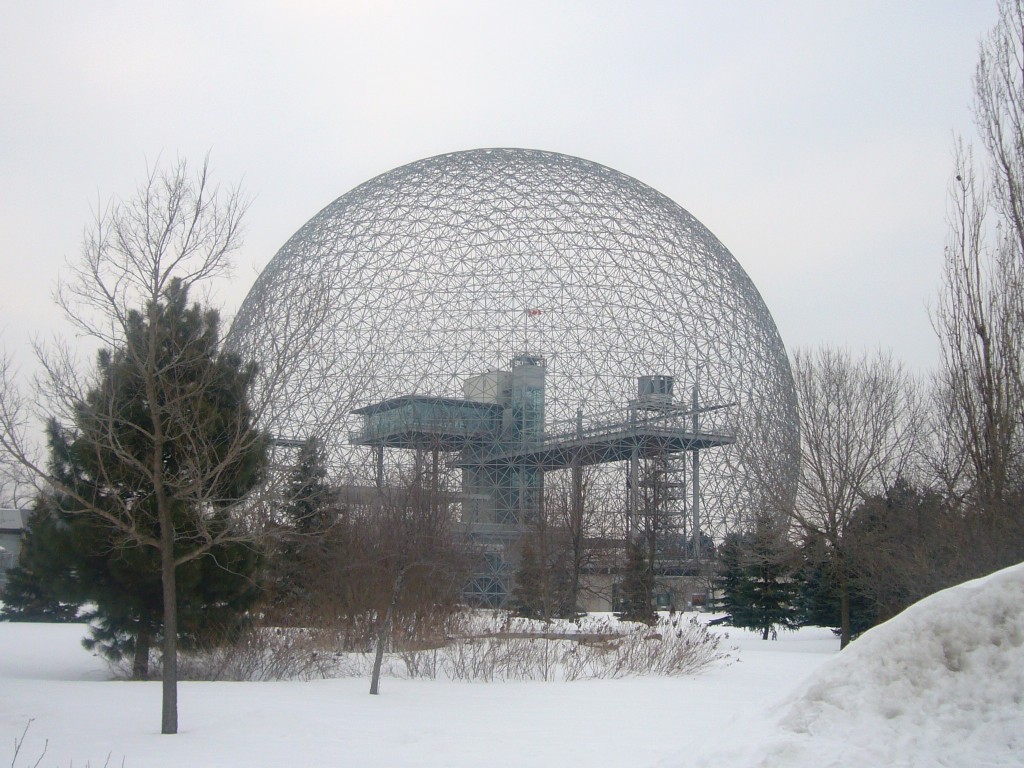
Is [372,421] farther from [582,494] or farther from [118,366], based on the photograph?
[118,366]

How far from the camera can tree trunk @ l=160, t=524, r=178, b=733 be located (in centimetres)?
772

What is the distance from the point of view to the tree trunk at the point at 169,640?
25.3 feet

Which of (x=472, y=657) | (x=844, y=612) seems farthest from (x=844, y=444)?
(x=472, y=657)

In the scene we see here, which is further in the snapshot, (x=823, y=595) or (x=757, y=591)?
(x=757, y=591)

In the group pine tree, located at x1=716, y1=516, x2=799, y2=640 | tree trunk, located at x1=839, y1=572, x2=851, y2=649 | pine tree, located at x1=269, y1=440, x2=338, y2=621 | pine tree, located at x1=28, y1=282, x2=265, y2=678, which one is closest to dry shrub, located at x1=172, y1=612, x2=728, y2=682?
pine tree, located at x1=28, y1=282, x2=265, y2=678

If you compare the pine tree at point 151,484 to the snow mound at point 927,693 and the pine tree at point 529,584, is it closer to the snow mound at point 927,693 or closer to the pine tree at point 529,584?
the snow mound at point 927,693

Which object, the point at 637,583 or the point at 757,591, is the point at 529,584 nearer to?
the point at 637,583

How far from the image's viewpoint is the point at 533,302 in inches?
1452

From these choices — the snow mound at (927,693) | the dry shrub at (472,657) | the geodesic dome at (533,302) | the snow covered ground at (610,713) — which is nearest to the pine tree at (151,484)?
the dry shrub at (472,657)

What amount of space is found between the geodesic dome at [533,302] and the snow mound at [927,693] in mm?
27936

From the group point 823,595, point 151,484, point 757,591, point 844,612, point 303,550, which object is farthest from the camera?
point 757,591

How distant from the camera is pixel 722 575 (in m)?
27.1

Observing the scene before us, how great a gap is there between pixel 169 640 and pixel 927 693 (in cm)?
609

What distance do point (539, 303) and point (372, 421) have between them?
770 centimetres
